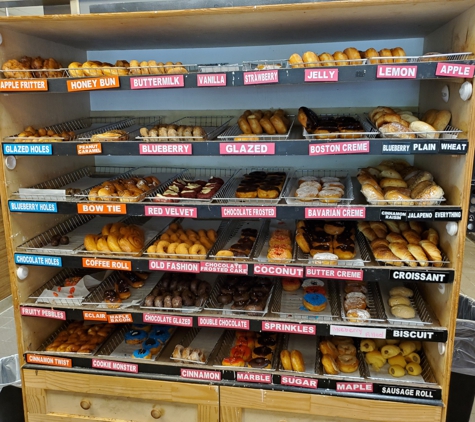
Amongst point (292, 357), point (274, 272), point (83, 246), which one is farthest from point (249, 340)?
point (83, 246)

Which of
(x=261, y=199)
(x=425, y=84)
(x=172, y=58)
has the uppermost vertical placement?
(x=172, y=58)

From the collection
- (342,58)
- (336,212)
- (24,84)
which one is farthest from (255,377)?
(24,84)

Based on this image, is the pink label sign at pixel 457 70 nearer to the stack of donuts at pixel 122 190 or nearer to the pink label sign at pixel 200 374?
the stack of donuts at pixel 122 190

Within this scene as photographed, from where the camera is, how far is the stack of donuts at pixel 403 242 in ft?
7.74

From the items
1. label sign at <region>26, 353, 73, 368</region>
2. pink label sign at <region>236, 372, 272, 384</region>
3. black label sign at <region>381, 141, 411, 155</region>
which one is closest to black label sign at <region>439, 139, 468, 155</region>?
black label sign at <region>381, 141, 411, 155</region>

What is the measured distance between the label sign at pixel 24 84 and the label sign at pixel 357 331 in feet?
6.82

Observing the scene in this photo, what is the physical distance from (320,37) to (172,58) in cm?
106

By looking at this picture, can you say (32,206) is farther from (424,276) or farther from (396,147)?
(424,276)

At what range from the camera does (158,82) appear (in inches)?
92.0

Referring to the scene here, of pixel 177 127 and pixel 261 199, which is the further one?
pixel 177 127

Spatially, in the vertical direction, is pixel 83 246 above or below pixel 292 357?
above

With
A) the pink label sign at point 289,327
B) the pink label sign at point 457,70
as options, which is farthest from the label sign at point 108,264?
the pink label sign at point 457,70

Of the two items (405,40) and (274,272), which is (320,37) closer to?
(405,40)

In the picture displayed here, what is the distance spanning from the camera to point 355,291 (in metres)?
2.74
